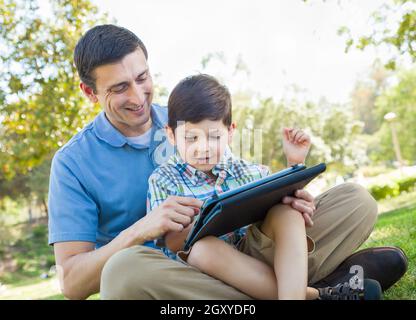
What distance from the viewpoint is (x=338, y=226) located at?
237 centimetres

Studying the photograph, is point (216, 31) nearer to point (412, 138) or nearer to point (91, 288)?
point (412, 138)

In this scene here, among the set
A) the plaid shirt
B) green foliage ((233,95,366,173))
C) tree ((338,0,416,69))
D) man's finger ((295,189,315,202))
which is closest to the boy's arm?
the plaid shirt

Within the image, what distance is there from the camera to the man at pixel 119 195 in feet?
7.18

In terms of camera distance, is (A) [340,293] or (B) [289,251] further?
(A) [340,293]

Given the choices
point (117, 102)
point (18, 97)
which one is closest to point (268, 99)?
point (18, 97)

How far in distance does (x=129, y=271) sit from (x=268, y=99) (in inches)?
752

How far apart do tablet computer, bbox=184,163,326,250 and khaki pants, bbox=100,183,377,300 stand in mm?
143

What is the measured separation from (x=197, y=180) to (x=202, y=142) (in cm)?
19

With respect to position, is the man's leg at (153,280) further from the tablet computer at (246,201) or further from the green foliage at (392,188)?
the green foliage at (392,188)

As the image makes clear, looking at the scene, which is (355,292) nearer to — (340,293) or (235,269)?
(340,293)

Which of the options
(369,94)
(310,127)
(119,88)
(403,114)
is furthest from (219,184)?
(369,94)

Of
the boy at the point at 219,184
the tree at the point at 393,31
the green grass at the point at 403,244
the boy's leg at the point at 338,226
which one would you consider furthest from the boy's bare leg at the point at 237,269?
the tree at the point at 393,31

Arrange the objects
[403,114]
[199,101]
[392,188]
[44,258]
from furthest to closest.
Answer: [403,114] → [44,258] → [392,188] → [199,101]
